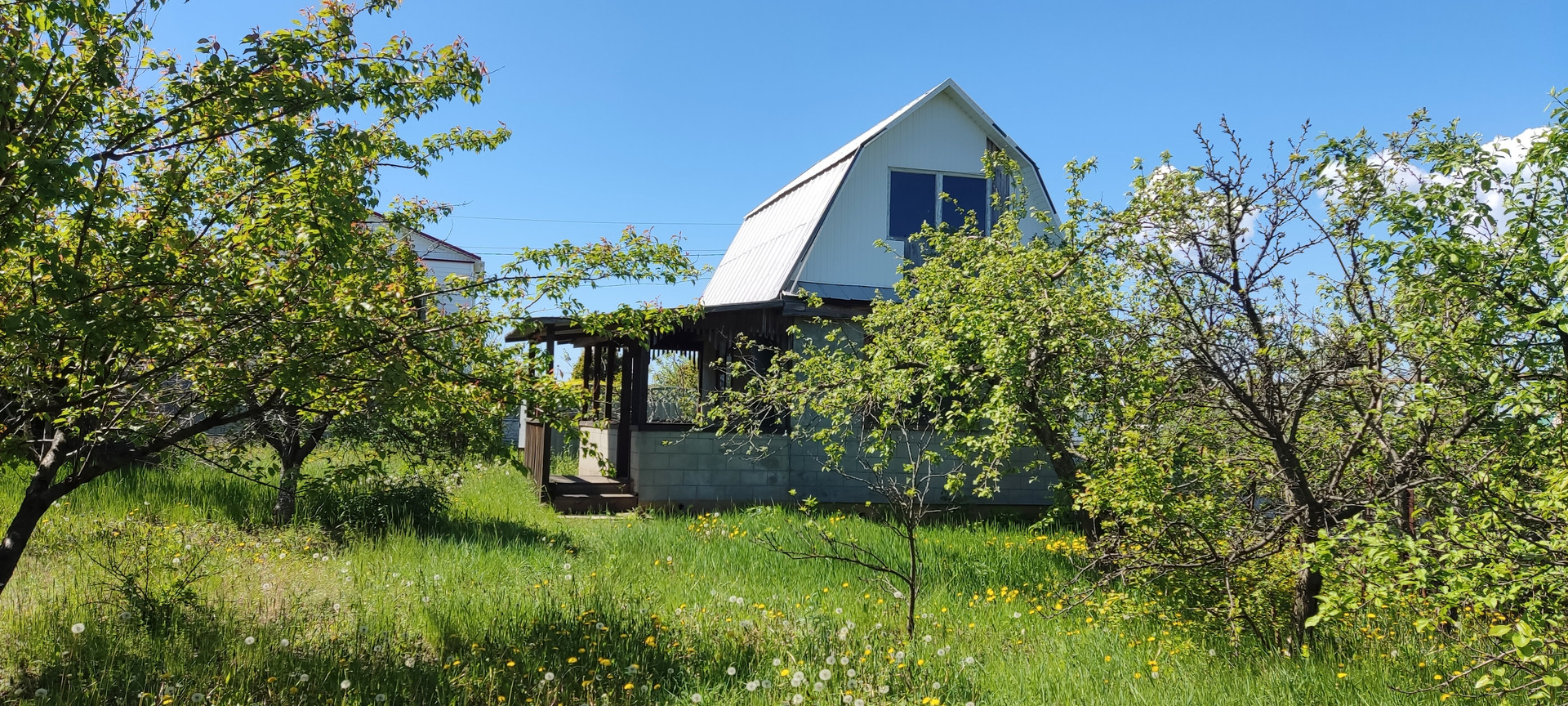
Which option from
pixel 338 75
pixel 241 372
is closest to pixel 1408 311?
pixel 338 75

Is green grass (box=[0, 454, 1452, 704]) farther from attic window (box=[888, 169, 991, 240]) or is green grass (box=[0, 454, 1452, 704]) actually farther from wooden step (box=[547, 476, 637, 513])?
attic window (box=[888, 169, 991, 240])

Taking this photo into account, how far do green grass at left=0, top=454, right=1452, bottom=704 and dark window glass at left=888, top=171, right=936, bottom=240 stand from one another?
6770 millimetres

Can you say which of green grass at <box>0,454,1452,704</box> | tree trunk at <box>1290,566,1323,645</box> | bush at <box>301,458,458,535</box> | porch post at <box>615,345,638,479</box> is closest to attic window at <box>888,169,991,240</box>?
porch post at <box>615,345,638,479</box>

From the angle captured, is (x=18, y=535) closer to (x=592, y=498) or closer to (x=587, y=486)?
(x=592, y=498)

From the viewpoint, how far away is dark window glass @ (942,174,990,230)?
47.8 ft

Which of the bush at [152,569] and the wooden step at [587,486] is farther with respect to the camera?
the wooden step at [587,486]

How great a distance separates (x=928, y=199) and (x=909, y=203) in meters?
0.29

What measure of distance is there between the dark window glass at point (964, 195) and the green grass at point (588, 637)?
6.96 metres

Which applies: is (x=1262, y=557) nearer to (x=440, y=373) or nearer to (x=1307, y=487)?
(x=1307, y=487)

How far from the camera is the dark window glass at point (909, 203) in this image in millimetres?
14492

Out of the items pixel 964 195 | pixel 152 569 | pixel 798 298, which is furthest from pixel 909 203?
pixel 152 569

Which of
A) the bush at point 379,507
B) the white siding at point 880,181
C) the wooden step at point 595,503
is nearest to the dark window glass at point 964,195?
the white siding at point 880,181

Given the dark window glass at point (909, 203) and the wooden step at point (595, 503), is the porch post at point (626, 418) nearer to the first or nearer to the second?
the wooden step at point (595, 503)

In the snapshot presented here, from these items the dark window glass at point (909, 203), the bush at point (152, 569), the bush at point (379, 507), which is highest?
the dark window glass at point (909, 203)
